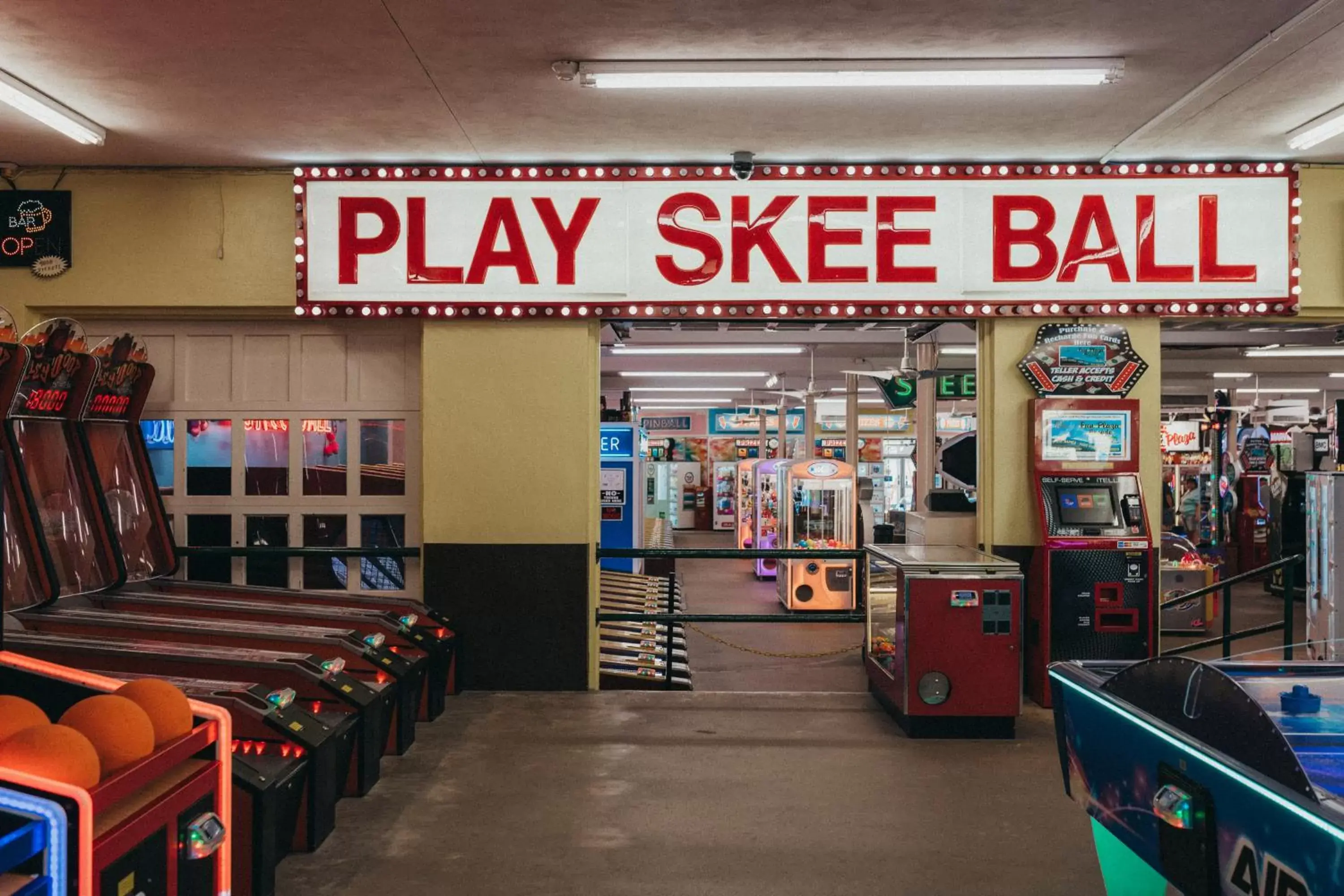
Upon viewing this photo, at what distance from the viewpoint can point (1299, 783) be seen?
2240 millimetres

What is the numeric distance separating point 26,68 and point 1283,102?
6334mm

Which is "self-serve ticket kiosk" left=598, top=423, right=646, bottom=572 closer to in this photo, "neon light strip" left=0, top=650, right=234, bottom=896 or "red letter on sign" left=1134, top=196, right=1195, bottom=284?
"red letter on sign" left=1134, top=196, right=1195, bottom=284

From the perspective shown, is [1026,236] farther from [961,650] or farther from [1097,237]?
[961,650]

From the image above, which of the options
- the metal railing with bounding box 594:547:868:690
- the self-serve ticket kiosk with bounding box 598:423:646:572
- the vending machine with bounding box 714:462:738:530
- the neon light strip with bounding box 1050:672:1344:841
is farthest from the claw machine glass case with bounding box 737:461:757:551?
the neon light strip with bounding box 1050:672:1344:841

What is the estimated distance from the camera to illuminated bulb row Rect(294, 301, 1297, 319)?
6344mm

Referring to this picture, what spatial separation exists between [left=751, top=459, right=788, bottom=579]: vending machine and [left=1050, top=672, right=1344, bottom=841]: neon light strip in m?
11.9

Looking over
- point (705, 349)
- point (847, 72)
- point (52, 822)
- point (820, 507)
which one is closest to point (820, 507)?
point (820, 507)

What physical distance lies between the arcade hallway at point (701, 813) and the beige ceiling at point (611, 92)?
3.44 metres

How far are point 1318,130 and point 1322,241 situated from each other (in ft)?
3.76

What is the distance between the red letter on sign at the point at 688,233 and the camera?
634 centimetres

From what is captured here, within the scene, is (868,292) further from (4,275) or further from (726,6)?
(4,275)

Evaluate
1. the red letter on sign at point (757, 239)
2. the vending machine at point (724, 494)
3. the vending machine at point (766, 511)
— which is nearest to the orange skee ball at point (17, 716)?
the red letter on sign at point (757, 239)

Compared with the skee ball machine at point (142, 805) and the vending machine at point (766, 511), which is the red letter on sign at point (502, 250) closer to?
the skee ball machine at point (142, 805)

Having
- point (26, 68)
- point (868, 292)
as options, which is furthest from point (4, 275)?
point (868, 292)
